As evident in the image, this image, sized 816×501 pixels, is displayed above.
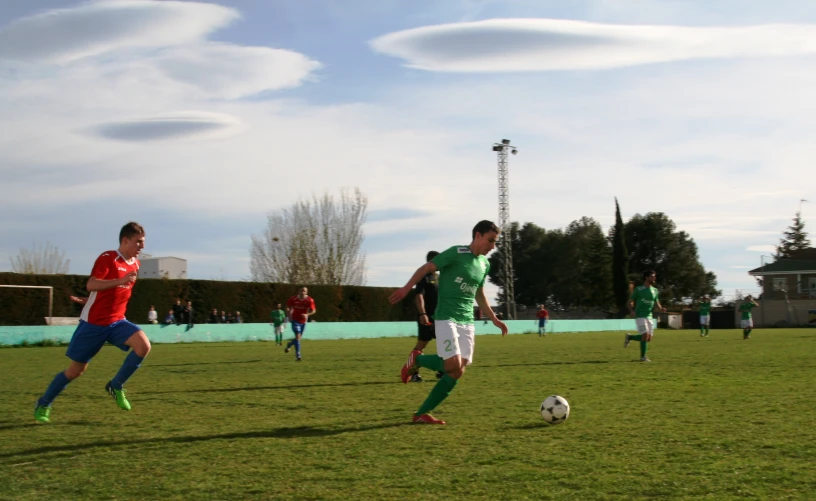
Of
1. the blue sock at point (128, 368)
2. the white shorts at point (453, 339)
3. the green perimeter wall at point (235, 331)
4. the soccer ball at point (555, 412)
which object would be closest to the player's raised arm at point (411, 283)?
the white shorts at point (453, 339)

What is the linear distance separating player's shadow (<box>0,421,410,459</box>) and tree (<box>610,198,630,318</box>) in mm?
68055

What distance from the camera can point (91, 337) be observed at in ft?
26.7

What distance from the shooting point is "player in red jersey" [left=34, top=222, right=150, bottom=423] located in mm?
8062

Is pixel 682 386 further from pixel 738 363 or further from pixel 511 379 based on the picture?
pixel 738 363

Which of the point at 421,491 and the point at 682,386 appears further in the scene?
the point at 682,386

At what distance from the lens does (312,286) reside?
145 ft

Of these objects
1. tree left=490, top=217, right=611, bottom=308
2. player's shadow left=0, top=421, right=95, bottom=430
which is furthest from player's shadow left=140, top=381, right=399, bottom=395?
tree left=490, top=217, right=611, bottom=308

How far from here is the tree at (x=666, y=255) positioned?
82750 mm

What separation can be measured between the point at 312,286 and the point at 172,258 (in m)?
20.0

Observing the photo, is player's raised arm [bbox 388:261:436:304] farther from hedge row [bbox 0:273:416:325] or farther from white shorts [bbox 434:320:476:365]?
hedge row [bbox 0:273:416:325]

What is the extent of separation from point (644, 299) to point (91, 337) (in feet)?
44.0

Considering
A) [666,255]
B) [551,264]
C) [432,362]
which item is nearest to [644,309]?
[432,362]

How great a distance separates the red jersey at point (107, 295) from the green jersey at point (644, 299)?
12901 millimetres

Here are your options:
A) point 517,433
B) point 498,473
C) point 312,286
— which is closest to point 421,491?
point 498,473
